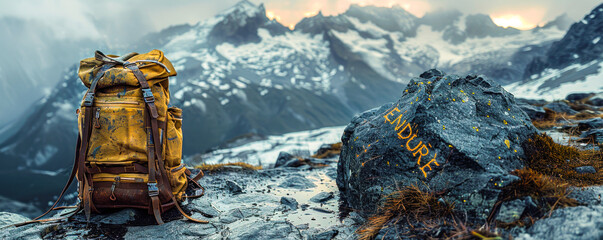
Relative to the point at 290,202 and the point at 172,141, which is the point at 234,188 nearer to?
the point at 290,202

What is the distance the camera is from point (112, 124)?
5145mm

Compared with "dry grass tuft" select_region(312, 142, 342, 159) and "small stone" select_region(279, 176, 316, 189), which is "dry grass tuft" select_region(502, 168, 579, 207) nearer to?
"small stone" select_region(279, 176, 316, 189)

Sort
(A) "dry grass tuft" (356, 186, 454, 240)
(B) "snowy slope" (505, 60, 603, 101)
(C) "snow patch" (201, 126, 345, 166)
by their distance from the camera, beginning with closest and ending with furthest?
(A) "dry grass tuft" (356, 186, 454, 240) → (C) "snow patch" (201, 126, 345, 166) → (B) "snowy slope" (505, 60, 603, 101)

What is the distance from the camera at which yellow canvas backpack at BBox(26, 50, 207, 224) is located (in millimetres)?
5156

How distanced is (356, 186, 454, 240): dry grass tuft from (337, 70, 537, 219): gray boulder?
19 centimetres

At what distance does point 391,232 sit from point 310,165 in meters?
6.98

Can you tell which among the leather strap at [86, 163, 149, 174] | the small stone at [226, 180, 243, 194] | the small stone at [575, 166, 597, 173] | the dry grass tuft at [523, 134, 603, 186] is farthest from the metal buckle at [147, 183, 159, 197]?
the small stone at [575, 166, 597, 173]

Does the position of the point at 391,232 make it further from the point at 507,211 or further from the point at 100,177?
the point at 100,177

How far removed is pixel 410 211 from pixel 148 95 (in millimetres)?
4530

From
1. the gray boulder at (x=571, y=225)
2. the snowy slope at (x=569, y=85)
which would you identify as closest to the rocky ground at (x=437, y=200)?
the gray boulder at (x=571, y=225)

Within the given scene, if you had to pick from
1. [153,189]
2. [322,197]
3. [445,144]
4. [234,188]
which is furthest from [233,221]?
[445,144]

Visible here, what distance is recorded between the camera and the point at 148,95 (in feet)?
16.9

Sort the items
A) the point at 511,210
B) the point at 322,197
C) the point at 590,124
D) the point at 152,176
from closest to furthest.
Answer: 1. the point at 511,210
2. the point at 152,176
3. the point at 322,197
4. the point at 590,124

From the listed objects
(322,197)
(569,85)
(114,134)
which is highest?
(114,134)
